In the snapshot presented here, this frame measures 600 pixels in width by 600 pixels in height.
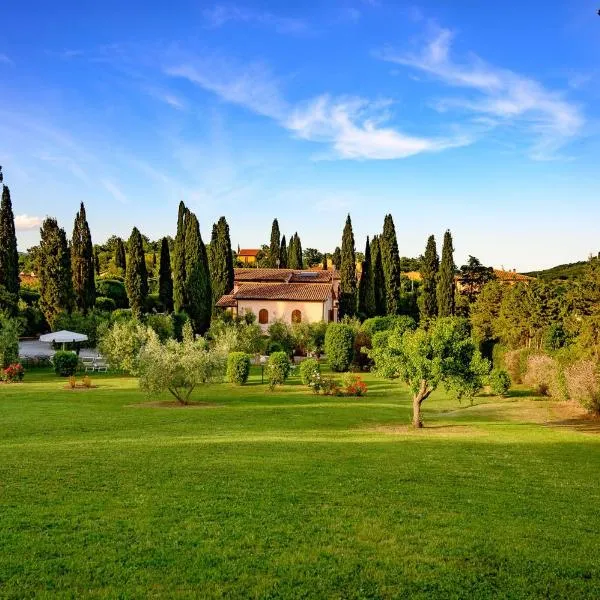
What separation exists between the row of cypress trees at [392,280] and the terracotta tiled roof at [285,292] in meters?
4.26

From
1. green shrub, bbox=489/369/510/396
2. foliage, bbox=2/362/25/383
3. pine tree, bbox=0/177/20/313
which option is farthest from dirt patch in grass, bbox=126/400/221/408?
pine tree, bbox=0/177/20/313

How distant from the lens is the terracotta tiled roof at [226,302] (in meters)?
57.7

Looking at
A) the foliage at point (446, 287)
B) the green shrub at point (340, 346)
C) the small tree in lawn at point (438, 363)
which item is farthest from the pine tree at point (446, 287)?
the small tree in lawn at point (438, 363)

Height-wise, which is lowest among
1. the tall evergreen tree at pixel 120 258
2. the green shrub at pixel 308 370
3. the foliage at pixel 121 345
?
the green shrub at pixel 308 370

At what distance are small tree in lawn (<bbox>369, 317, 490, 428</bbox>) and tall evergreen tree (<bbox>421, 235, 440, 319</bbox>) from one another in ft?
128

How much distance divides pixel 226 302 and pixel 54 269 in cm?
1762

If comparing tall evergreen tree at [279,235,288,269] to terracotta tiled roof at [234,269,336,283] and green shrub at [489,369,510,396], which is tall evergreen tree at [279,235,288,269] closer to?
terracotta tiled roof at [234,269,336,283]

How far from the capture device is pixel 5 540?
7684 millimetres

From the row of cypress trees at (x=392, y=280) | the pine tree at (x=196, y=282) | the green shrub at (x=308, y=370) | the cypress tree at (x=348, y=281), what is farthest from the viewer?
the cypress tree at (x=348, y=281)

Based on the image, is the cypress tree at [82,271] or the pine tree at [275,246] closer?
the cypress tree at [82,271]

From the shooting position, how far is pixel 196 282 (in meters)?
52.6

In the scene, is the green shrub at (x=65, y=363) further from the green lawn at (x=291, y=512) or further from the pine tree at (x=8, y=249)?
the green lawn at (x=291, y=512)

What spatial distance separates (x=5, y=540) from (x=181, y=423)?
11662 millimetres

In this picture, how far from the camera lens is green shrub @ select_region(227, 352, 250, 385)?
31.5 m
